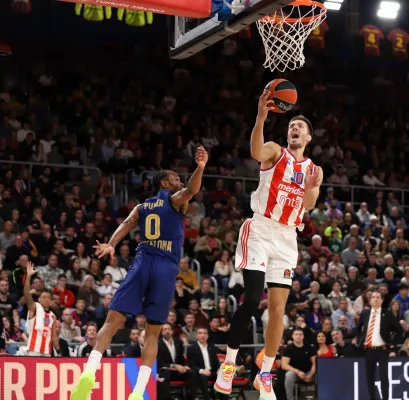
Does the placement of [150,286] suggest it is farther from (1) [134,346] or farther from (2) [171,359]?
(2) [171,359]

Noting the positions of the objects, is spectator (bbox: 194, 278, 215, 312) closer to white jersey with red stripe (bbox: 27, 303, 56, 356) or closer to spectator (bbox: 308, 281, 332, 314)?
spectator (bbox: 308, 281, 332, 314)

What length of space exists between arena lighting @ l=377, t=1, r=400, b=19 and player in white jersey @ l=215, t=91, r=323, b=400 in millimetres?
16271

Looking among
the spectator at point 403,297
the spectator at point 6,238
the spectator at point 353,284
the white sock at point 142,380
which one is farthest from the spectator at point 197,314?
the white sock at point 142,380

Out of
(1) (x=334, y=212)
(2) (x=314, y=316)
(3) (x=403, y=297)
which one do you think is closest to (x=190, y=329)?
(2) (x=314, y=316)

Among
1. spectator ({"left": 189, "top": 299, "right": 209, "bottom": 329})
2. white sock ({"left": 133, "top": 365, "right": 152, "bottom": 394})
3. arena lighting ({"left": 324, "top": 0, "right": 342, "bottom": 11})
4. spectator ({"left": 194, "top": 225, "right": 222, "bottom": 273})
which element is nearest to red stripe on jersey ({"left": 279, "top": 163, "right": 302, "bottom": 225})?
white sock ({"left": 133, "top": 365, "right": 152, "bottom": 394})

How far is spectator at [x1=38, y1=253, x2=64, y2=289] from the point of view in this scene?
16906 millimetres

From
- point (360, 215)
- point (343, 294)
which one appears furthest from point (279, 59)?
point (360, 215)

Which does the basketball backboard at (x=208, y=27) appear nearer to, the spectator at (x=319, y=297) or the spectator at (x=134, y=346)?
the spectator at (x=134, y=346)

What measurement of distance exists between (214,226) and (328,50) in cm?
1034

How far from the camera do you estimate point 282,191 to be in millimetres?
9500

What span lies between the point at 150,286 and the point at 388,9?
17480 millimetres

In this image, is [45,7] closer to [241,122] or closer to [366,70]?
[241,122]

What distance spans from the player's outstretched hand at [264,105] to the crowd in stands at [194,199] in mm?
6921

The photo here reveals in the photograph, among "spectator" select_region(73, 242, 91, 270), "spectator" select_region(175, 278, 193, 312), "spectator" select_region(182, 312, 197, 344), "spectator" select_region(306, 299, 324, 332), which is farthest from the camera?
"spectator" select_region(306, 299, 324, 332)
